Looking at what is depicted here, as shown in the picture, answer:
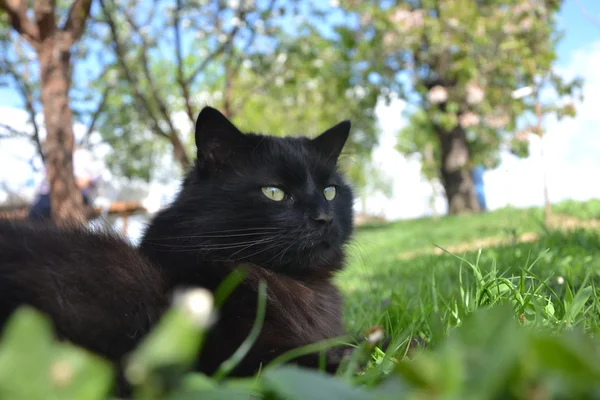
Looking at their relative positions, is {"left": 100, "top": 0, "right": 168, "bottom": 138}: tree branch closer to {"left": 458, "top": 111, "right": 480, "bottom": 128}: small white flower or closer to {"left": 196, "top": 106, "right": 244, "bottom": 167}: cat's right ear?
{"left": 196, "top": 106, "right": 244, "bottom": 167}: cat's right ear

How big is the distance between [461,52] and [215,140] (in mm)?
15396

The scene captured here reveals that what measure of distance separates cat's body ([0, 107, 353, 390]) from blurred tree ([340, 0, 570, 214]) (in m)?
12.7

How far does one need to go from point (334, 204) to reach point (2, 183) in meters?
11.1

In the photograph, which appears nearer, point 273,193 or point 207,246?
point 207,246

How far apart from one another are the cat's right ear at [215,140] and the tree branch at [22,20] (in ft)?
20.5

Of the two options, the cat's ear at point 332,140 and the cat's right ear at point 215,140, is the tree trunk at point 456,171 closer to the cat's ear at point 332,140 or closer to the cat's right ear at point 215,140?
the cat's ear at point 332,140

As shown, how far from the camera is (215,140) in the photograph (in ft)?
8.21

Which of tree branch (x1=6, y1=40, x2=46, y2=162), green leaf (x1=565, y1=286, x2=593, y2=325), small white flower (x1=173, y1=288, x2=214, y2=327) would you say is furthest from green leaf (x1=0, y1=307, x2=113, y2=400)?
tree branch (x1=6, y1=40, x2=46, y2=162)

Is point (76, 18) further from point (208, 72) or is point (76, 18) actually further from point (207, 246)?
point (208, 72)

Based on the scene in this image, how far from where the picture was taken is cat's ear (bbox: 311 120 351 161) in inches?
115

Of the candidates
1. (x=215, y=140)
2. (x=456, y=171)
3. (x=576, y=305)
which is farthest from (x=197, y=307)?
(x=456, y=171)

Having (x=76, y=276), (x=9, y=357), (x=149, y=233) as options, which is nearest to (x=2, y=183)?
(x=149, y=233)

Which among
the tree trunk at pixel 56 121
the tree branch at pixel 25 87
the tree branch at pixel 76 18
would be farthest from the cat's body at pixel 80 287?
the tree branch at pixel 25 87

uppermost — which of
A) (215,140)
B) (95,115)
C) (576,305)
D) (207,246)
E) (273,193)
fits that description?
(95,115)
